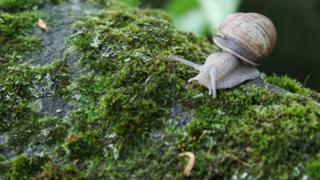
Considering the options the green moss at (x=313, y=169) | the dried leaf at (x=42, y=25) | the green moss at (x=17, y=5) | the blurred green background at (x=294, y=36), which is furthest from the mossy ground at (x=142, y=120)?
the blurred green background at (x=294, y=36)

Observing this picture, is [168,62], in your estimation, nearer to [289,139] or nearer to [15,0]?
[289,139]

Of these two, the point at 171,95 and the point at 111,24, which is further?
the point at 111,24

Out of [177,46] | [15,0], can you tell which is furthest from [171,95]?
[15,0]

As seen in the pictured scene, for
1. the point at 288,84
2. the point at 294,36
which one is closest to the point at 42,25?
the point at 288,84

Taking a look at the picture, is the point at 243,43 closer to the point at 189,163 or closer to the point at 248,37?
the point at 248,37

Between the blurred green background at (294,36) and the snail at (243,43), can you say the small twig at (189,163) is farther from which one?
the blurred green background at (294,36)

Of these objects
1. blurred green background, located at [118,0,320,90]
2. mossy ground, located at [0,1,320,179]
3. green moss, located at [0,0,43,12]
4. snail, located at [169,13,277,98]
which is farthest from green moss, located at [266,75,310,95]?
blurred green background, located at [118,0,320,90]

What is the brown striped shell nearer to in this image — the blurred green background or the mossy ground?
the mossy ground
